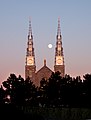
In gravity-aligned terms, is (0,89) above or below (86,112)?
above

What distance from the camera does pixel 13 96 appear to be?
330ft

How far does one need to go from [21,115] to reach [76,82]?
46335 millimetres

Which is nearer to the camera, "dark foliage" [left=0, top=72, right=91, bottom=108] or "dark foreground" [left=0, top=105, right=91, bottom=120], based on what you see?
"dark foreground" [left=0, top=105, right=91, bottom=120]

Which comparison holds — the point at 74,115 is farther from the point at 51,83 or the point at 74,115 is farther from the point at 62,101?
the point at 51,83

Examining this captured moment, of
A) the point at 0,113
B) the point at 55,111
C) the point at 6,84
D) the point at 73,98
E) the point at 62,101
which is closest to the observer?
the point at 0,113

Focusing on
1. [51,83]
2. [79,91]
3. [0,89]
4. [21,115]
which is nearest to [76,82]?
→ [51,83]

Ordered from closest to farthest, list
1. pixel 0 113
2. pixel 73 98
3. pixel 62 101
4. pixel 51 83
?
1. pixel 0 113
2. pixel 73 98
3. pixel 62 101
4. pixel 51 83

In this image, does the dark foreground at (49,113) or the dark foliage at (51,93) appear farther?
the dark foliage at (51,93)

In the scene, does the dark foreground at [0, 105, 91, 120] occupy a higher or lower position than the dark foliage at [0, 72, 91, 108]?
lower

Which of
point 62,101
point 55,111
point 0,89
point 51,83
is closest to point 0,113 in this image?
point 55,111

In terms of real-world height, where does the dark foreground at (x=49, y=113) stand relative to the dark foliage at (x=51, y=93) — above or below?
below

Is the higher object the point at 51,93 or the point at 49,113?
the point at 51,93

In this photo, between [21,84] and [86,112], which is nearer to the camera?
[86,112]

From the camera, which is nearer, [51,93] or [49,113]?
[49,113]
